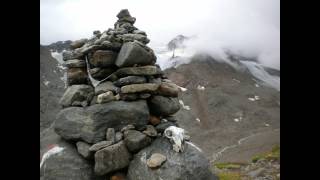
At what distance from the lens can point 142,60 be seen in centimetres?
1580

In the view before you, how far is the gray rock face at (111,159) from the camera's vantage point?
14203mm

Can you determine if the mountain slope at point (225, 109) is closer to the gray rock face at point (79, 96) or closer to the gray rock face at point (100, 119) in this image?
the gray rock face at point (79, 96)

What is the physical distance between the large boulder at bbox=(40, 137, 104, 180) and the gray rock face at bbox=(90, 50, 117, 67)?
3635 millimetres

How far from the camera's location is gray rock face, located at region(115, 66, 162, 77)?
1551 cm

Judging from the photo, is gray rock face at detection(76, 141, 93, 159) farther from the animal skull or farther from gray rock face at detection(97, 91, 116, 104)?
the animal skull

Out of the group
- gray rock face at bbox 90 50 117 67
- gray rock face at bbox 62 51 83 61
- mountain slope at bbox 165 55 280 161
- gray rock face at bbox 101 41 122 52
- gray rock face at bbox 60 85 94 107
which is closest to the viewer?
gray rock face at bbox 60 85 94 107

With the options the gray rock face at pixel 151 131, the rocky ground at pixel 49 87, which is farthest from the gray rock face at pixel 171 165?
the rocky ground at pixel 49 87

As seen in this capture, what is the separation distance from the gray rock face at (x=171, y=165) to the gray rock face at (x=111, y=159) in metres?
0.39

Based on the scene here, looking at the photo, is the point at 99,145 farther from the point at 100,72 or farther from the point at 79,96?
the point at 100,72

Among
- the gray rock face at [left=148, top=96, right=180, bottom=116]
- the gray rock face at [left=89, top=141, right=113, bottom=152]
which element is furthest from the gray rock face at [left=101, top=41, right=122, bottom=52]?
the gray rock face at [left=89, top=141, right=113, bottom=152]

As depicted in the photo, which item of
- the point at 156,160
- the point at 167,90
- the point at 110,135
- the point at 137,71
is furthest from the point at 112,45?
the point at 156,160

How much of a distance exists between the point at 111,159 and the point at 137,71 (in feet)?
11.9

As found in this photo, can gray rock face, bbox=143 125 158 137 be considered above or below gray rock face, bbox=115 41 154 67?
below
